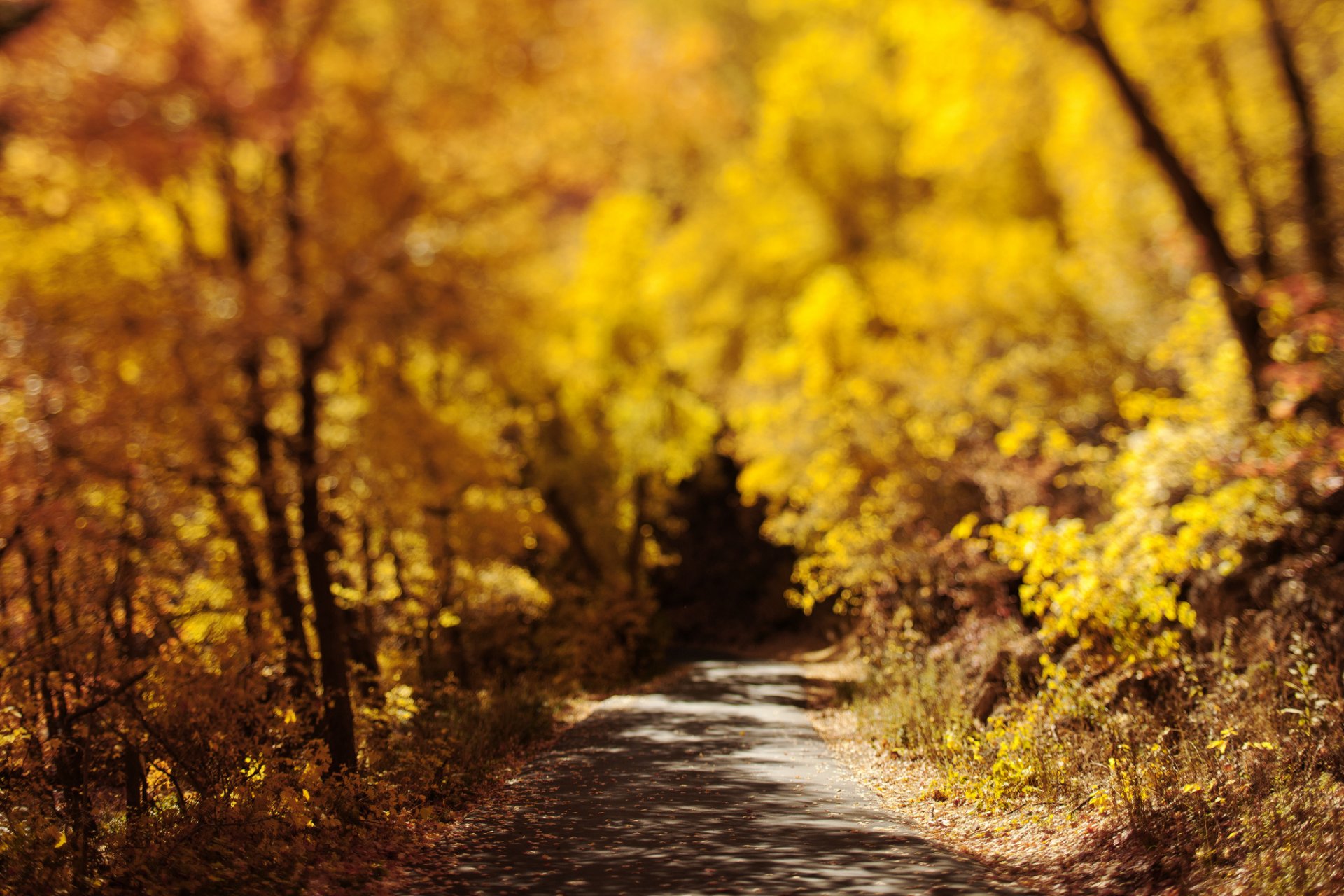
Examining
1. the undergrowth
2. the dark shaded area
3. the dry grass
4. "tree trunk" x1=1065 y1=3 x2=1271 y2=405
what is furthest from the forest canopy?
the dark shaded area

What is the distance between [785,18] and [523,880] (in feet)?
90.3

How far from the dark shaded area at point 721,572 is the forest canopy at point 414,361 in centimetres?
1955

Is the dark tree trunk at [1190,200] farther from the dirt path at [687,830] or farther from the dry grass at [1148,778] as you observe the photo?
the dirt path at [687,830]

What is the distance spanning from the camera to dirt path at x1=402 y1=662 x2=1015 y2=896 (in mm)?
6547

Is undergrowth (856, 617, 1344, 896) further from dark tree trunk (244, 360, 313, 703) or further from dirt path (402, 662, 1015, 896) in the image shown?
dark tree trunk (244, 360, 313, 703)

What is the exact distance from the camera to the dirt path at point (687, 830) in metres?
6.55

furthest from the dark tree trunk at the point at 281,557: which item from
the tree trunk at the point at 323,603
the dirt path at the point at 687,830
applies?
the dirt path at the point at 687,830

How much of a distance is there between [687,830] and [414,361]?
513cm

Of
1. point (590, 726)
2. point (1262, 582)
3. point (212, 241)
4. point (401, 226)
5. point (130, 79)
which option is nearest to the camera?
point (130, 79)

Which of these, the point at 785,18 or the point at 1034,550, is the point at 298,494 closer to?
the point at 1034,550

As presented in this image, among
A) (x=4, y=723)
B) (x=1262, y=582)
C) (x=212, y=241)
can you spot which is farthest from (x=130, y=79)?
(x=1262, y=582)

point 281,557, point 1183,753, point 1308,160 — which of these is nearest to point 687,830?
point 1183,753

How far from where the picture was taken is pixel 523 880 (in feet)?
21.7

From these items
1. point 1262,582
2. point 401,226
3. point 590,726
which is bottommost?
point 590,726
